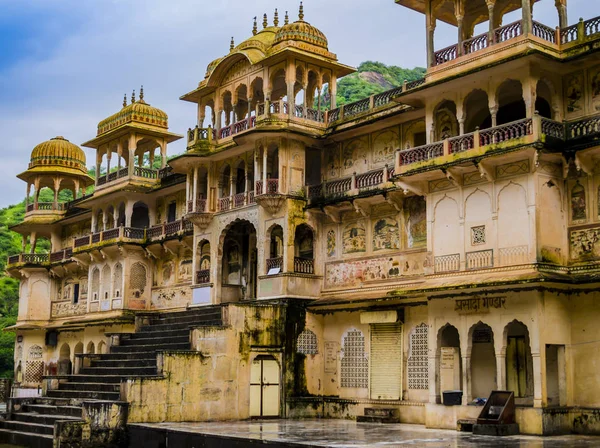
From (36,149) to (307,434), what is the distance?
95.9 feet

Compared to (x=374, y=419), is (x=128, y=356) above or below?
above

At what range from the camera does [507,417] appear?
18328 mm

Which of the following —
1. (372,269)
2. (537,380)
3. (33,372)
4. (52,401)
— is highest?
(372,269)

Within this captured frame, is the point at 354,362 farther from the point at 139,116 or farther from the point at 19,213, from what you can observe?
the point at 19,213

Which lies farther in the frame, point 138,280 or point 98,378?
point 138,280

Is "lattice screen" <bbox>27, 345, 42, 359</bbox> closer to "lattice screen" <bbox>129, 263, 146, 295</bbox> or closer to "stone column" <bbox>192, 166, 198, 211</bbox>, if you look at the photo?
"lattice screen" <bbox>129, 263, 146, 295</bbox>

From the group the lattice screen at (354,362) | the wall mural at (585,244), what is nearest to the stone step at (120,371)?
the lattice screen at (354,362)

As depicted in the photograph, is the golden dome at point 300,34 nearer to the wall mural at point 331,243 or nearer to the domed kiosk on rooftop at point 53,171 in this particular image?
the wall mural at point 331,243

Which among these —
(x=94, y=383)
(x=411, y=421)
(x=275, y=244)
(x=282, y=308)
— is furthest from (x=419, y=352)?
(x=94, y=383)

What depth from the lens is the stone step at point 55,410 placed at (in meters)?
22.2

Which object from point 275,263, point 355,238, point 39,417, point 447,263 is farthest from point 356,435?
point 39,417

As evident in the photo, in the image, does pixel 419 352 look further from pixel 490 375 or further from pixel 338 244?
pixel 338 244

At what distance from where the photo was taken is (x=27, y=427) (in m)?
22.5

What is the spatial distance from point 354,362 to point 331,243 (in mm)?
4062
